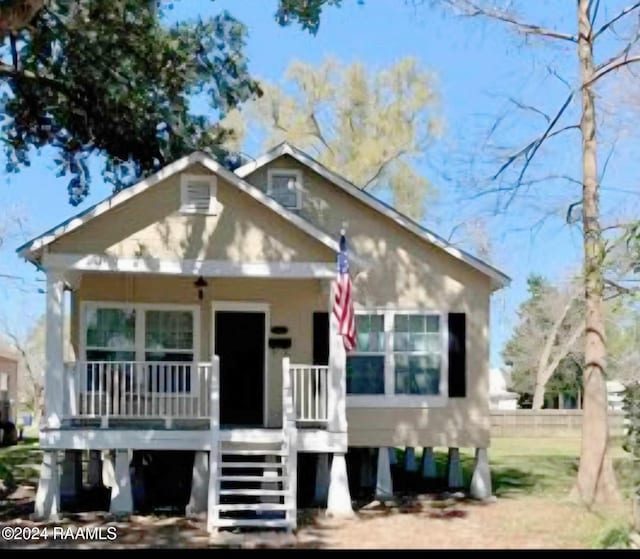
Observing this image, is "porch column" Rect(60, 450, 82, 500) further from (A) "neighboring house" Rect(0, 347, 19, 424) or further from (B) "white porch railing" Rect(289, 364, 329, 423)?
(A) "neighboring house" Rect(0, 347, 19, 424)

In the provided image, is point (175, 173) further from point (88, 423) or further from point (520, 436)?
point (520, 436)

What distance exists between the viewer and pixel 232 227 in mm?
12586

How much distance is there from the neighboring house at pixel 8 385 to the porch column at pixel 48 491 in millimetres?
16233

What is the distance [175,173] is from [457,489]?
7.64m

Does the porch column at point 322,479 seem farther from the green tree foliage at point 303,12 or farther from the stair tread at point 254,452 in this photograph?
the green tree foliage at point 303,12

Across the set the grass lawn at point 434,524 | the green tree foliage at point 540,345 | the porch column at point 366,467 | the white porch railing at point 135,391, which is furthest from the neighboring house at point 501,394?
the white porch railing at point 135,391

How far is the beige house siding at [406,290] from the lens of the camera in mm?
14500

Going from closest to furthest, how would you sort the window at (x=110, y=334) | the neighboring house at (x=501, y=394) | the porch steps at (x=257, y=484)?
the porch steps at (x=257, y=484)
the window at (x=110, y=334)
the neighboring house at (x=501, y=394)

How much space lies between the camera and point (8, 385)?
105 ft

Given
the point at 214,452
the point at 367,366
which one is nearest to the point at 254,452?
the point at 214,452

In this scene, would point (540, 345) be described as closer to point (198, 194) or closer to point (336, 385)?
point (336, 385)

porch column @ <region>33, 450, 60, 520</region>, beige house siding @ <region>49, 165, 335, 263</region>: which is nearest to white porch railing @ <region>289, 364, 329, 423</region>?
beige house siding @ <region>49, 165, 335, 263</region>

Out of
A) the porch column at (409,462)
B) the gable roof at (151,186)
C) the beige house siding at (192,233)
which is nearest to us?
the gable roof at (151,186)

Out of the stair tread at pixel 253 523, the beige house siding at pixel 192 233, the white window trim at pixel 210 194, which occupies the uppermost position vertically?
the white window trim at pixel 210 194
